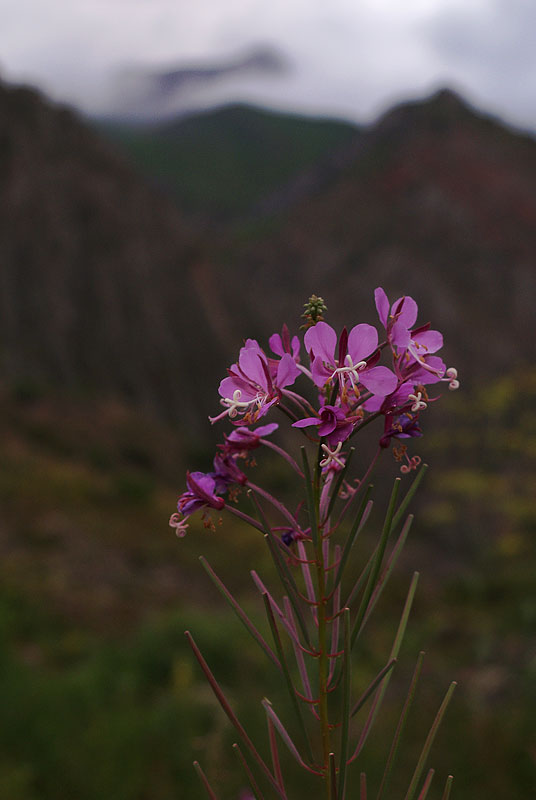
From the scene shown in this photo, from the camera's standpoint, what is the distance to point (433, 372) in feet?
3.31

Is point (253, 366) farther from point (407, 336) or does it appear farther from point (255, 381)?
point (407, 336)

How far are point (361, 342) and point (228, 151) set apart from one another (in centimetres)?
7343

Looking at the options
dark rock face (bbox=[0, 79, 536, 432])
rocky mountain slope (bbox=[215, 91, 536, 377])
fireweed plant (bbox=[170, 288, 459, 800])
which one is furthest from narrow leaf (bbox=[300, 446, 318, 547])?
rocky mountain slope (bbox=[215, 91, 536, 377])

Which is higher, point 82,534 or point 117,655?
point 82,534

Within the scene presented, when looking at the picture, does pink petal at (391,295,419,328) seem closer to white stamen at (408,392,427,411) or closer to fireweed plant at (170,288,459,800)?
fireweed plant at (170,288,459,800)

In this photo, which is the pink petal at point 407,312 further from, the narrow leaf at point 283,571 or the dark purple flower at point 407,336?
the narrow leaf at point 283,571

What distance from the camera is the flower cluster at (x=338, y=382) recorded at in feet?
3.16

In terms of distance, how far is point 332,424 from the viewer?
3.08 ft

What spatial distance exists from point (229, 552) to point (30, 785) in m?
6.54

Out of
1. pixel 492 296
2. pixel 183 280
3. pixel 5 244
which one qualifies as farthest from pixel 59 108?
pixel 492 296

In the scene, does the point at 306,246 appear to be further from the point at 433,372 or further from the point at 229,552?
the point at 433,372

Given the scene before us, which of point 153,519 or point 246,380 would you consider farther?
point 153,519

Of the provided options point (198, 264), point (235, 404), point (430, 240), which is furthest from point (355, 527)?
point (430, 240)

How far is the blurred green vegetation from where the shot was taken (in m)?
4.38
